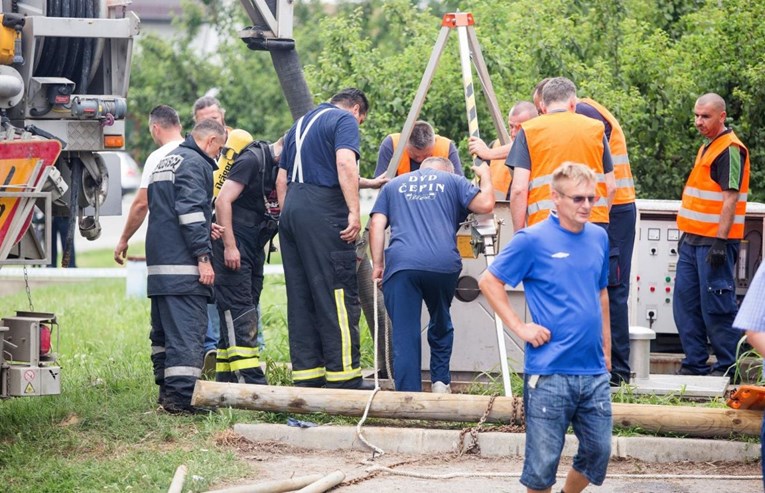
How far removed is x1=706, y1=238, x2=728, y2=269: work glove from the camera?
Answer: 29.3 feet

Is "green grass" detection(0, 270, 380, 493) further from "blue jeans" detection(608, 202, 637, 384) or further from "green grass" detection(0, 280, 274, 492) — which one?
"blue jeans" detection(608, 202, 637, 384)

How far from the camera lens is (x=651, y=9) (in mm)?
12305

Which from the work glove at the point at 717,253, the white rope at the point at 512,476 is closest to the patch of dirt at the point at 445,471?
the white rope at the point at 512,476

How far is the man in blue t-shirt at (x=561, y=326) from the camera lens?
560 centimetres

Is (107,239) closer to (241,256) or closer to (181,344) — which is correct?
(241,256)

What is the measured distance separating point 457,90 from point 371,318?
3227 millimetres

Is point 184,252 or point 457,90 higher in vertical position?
point 457,90

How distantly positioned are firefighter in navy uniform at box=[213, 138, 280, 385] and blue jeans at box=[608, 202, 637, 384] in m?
2.31

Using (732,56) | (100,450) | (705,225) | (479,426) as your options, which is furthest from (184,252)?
(732,56)

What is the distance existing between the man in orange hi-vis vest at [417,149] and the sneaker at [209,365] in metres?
1.77

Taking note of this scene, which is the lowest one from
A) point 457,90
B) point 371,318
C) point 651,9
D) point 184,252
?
point 371,318

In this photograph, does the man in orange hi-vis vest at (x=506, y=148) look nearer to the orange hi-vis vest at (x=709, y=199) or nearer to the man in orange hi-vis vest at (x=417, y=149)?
the man in orange hi-vis vest at (x=417, y=149)

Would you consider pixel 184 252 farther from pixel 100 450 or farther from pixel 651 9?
pixel 651 9

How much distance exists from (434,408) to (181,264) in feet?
6.27
